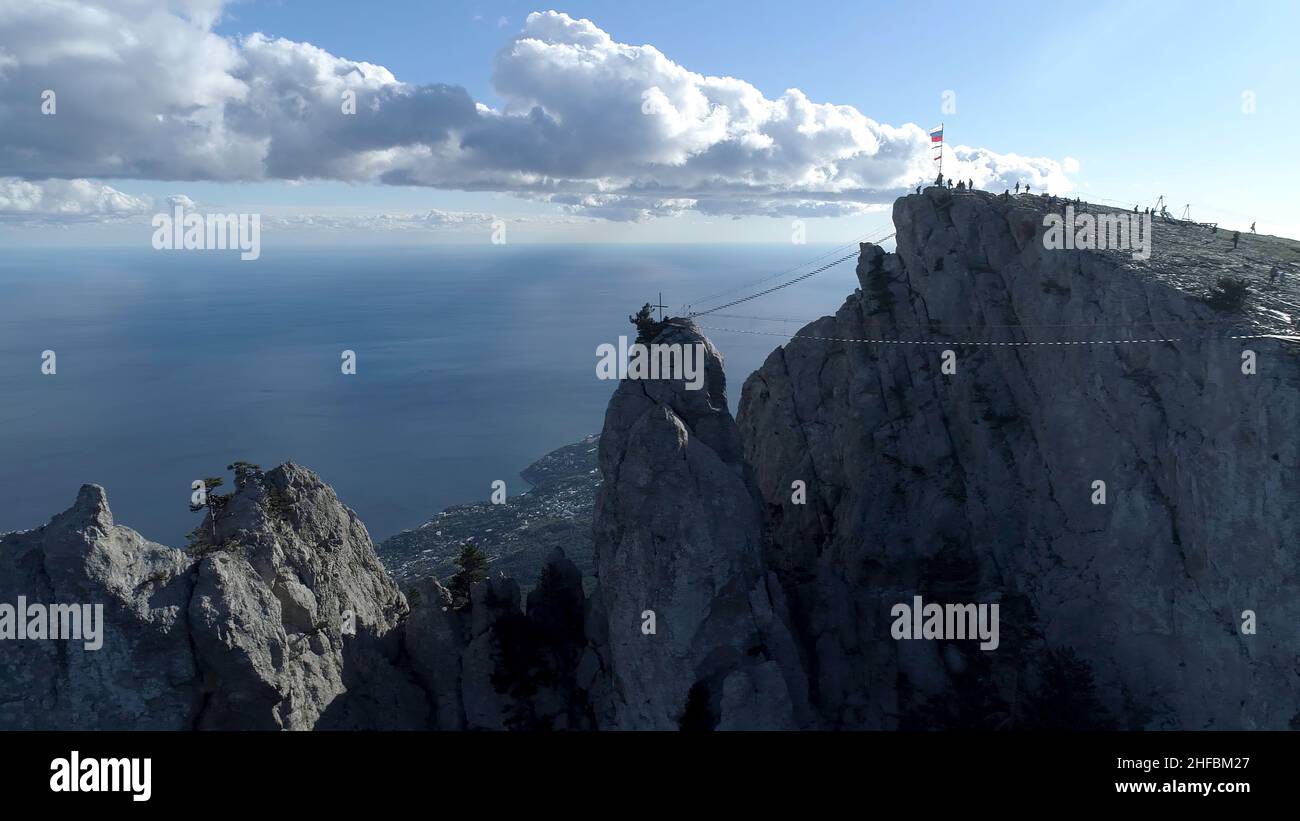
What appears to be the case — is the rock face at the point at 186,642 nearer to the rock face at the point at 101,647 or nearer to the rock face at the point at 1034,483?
the rock face at the point at 101,647

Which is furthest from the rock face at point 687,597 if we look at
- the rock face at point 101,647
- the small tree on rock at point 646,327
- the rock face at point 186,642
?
the rock face at point 101,647

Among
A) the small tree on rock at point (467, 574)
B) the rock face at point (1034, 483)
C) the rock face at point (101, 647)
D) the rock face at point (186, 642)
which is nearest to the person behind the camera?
the rock face at point (101, 647)

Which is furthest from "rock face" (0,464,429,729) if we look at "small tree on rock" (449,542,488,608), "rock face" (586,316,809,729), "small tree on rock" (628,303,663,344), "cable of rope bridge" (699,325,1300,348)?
"cable of rope bridge" (699,325,1300,348)

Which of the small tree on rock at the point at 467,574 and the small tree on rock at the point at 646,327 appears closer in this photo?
the small tree on rock at the point at 646,327

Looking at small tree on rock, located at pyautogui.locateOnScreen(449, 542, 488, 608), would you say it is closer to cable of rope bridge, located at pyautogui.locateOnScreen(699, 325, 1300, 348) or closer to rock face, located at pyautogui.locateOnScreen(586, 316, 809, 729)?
rock face, located at pyautogui.locateOnScreen(586, 316, 809, 729)

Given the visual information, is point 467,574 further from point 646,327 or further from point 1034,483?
point 1034,483

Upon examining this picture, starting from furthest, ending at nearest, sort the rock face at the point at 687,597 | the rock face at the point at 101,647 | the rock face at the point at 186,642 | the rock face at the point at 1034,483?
the rock face at the point at 687,597, the rock face at the point at 1034,483, the rock face at the point at 186,642, the rock face at the point at 101,647
